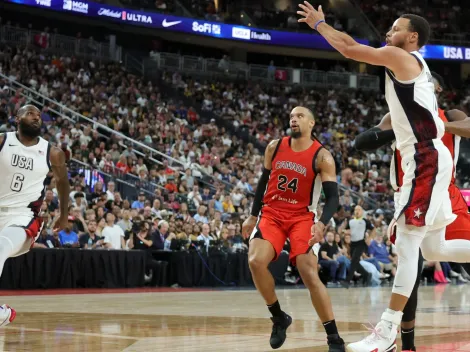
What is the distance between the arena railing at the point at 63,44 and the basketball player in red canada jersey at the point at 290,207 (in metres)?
22.1

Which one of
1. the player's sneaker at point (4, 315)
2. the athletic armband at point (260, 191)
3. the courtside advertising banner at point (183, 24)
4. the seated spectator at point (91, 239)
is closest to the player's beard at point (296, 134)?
the athletic armband at point (260, 191)

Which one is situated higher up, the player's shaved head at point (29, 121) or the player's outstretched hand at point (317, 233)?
the player's shaved head at point (29, 121)

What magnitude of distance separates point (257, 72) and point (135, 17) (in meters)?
6.64

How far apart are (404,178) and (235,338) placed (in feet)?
8.91

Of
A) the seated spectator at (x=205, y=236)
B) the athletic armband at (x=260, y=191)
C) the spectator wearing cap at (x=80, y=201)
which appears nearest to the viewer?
the athletic armband at (x=260, y=191)

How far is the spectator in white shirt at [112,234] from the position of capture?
16.1 meters

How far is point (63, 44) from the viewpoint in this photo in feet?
95.0

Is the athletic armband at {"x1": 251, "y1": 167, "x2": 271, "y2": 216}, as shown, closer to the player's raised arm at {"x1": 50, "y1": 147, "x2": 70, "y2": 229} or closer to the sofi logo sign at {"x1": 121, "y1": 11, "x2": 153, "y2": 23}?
the player's raised arm at {"x1": 50, "y1": 147, "x2": 70, "y2": 229}

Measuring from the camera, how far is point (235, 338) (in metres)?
7.50

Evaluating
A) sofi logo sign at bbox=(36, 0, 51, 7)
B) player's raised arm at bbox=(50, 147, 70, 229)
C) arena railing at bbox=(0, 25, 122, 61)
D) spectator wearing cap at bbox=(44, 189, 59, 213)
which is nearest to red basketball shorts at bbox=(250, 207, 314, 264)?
player's raised arm at bbox=(50, 147, 70, 229)

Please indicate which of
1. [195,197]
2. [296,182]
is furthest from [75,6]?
[296,182]

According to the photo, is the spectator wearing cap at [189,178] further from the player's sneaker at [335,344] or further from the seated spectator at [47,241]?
the player's sneaker at [335,344]

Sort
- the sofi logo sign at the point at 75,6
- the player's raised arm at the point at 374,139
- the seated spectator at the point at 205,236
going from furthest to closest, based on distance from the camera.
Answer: the sofi logo sign at the point at 75,6 → the seated spectator at the point at 205,236 → the player's raised arm at the point at 374,139

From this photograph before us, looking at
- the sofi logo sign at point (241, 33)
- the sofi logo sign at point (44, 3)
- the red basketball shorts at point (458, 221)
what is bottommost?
the red basketball shorts at point (458, 221)
